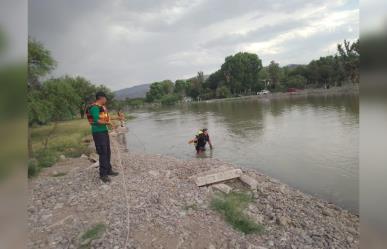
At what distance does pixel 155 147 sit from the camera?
21.5m

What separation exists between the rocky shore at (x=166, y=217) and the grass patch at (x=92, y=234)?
4 cm

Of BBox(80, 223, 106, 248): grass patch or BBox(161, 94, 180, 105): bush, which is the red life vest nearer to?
BBox(80, 223, 106, 248): grass patch

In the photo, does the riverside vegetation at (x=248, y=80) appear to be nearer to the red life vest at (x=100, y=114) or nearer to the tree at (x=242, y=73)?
the tree at (x=242, y=73)

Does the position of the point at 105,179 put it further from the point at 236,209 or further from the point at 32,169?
the point at 236,209

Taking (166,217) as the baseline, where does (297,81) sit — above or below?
above

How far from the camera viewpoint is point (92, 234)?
5.55 meters

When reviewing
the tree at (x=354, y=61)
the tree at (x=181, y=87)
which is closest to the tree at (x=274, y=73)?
the tree at (x=354, y=61)

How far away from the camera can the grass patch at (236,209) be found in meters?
6.24

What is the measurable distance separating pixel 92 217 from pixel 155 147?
1523cm

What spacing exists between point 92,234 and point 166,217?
1.55 metres

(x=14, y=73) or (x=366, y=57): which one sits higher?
(x=366, y=57)

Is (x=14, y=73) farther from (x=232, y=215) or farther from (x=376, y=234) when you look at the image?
(x=232, y=215)

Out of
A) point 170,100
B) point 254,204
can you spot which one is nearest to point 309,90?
point 170,100

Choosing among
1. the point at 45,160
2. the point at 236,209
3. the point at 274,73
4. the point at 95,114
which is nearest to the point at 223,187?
the point at 236,209
